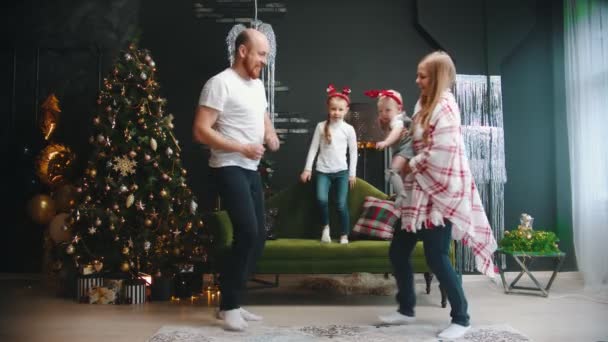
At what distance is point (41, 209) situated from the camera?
512 cm

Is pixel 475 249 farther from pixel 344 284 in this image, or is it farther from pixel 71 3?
pixel 71 3

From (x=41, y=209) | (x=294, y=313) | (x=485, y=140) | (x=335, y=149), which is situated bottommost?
(x=294, y=313)

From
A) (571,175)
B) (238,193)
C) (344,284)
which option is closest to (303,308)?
(344,284)

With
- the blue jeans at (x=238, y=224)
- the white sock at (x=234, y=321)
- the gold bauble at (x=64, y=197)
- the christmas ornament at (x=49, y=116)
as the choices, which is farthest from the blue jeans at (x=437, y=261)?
the christmas ornament at (x=49, y=116)

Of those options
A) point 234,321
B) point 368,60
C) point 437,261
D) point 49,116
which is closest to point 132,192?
point 49,116

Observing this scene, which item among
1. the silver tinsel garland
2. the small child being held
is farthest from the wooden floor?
the small child being held

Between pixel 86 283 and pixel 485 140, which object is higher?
pixel 485 140

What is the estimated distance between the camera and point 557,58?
18.7 ft

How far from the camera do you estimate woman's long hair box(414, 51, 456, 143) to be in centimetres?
301

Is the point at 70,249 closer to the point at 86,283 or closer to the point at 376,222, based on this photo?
the point at 86,283

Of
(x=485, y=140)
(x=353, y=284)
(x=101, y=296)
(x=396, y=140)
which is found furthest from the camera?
(x=485, y=140)

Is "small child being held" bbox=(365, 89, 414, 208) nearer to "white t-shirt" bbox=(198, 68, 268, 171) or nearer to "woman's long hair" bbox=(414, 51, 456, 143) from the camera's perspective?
"woman's long hair" bbox=(414, 51, 456, 143)

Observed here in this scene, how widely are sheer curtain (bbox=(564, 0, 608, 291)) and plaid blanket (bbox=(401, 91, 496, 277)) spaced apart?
102 inches

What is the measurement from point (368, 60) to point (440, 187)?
310cm
